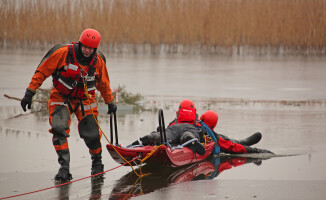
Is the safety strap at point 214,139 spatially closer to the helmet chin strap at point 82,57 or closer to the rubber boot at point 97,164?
the rubber boot at point 97,164

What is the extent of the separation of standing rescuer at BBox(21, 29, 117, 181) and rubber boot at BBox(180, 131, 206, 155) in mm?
1240

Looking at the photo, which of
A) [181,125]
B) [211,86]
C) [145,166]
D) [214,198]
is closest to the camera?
[214,198]

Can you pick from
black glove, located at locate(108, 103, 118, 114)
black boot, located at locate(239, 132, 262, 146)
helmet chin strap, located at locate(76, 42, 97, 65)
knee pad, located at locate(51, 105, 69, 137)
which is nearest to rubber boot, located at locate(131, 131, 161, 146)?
black glove, located at locate(108, 103, 118, 114)

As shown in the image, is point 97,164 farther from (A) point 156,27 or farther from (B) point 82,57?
(A) point 156,27

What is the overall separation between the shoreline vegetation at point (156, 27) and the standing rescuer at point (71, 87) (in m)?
24.3

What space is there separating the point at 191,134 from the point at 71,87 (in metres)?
1.90

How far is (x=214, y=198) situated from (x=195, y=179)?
1.17 metres

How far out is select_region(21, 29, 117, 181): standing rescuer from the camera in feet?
24.8

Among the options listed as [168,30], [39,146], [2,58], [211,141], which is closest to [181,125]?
[211,141]

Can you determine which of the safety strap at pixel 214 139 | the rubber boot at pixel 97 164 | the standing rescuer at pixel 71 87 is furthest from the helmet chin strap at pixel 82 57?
the safety strap at pixel 214 139

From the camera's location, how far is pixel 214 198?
6508 mm

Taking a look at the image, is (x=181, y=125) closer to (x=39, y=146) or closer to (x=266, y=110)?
(x=39, y=146)

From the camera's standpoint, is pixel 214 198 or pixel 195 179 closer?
pixel 214 198

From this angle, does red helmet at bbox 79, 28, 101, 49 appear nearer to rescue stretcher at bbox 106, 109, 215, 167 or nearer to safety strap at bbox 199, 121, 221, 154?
rescue stretcher at bbox 106, 109, 215, 167
